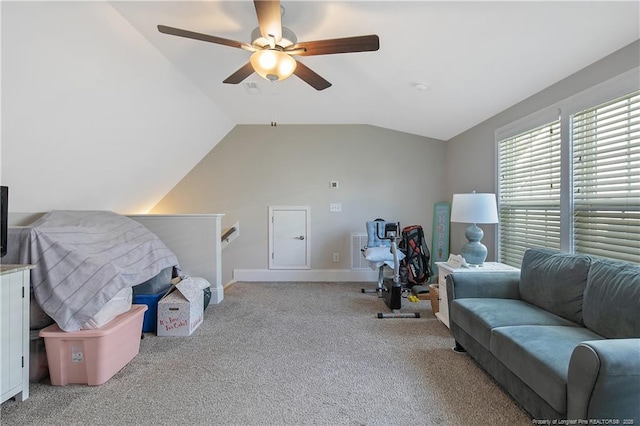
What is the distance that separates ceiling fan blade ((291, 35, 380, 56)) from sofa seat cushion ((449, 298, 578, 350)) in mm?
1947

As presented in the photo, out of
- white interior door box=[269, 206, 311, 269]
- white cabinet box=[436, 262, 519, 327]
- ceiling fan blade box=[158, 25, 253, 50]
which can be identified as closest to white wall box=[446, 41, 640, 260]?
white cabinet box=[436, 262, 519, 327]

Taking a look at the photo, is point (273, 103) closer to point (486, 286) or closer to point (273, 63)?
point (273, 63)

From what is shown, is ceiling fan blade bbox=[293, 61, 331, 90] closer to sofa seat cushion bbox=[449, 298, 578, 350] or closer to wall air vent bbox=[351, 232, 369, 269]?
sofa seat cushion bbox=[449, 298, 578, 350]

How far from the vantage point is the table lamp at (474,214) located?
2602mm

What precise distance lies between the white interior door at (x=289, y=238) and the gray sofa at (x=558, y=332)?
2.59 meters

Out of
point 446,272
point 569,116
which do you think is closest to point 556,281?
point 446,272

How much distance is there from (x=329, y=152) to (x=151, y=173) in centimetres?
262

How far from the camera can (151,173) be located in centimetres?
378

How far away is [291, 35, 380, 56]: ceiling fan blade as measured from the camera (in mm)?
1740

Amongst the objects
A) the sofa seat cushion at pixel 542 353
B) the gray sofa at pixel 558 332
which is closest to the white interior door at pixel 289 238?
the gray sofa at pixel 558 332

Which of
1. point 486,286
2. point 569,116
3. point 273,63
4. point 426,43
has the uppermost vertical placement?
point 426,43

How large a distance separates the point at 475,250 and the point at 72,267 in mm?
3380

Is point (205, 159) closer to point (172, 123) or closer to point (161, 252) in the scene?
point (172, 123)

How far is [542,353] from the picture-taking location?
1441 millimetres
